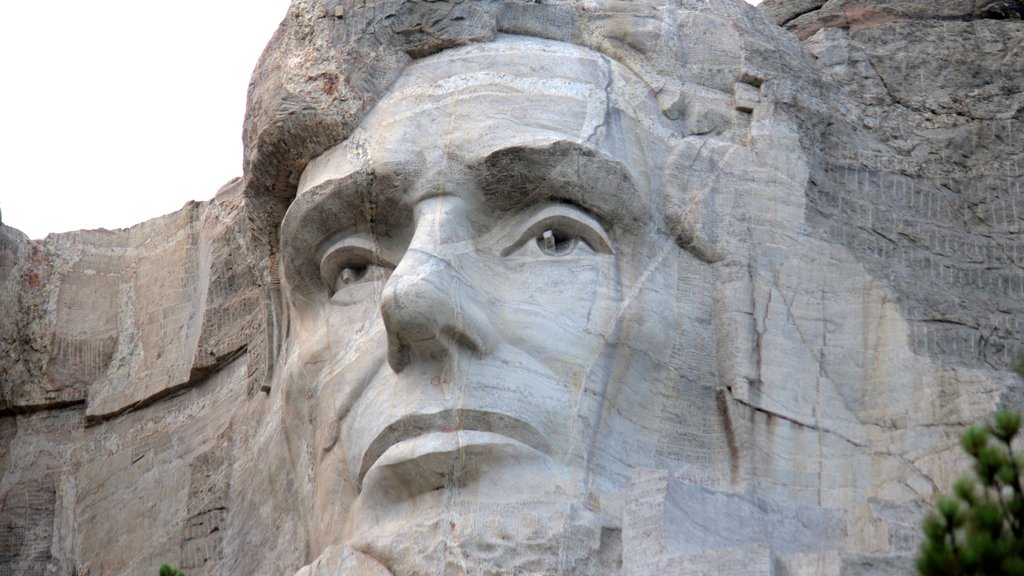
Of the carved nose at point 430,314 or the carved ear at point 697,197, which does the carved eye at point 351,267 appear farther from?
the carved ear at point 697,197

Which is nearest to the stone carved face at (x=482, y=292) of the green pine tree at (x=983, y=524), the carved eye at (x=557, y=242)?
the carved eye at (x=557, y=242)

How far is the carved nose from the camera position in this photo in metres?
8.34

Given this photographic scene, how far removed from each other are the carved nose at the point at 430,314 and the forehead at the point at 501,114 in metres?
0.49

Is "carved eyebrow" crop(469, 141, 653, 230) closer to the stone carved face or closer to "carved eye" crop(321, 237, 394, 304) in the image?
the stone carved face

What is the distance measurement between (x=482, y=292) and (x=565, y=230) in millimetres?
439

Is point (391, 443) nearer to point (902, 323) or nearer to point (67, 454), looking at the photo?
point (902, 323)

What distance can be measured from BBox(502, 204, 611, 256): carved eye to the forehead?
0.23 m

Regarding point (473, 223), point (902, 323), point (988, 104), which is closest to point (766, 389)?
point (902, 323)

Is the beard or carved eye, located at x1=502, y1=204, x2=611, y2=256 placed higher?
carved eye, located at x1=502, y1=204, x2=611, y2=256

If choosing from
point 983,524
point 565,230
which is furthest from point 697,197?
point 983,524

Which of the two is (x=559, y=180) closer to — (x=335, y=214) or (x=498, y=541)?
(x=335, y=214)

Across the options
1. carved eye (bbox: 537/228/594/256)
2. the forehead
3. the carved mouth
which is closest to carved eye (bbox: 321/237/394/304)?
the forehead

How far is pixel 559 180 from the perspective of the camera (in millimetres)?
8773

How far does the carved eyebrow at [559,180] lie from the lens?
8.77m
